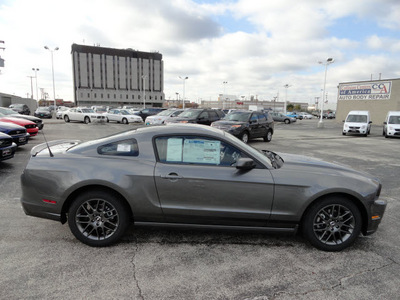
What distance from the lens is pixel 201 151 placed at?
343 centimetres

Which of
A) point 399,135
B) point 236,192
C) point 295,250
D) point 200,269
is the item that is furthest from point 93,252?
point 399,135

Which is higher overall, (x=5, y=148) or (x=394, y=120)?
(x=394, y=120)

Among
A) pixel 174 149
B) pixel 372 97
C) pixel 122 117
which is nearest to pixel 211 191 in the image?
pixel 174 149

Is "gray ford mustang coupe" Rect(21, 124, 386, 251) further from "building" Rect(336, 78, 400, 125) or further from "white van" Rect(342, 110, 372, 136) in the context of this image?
"building" Rect(336, 78, 400, 125)

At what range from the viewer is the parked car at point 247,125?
13.2 m

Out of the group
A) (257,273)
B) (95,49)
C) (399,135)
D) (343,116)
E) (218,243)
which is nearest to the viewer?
(257,273)

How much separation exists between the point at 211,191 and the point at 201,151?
52 cm

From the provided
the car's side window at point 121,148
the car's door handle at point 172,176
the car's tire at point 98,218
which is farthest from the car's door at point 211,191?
the car's tire at point 98,218

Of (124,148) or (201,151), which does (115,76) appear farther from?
(201,151)

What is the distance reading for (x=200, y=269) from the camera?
297cm

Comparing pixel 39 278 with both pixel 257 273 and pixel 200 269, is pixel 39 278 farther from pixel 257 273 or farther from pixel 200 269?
pixel 257 273

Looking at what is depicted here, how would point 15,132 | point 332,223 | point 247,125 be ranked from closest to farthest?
1. point 332,223
2. point 15,132
3. point 247,125

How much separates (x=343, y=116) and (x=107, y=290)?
46.8m

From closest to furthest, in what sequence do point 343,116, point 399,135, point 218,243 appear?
point 218,243, point 399,135, point 343,116
